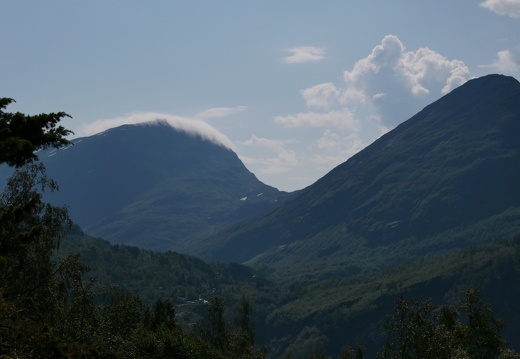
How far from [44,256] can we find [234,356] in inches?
2078

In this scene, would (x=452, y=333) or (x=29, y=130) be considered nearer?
(x=29, y=130)

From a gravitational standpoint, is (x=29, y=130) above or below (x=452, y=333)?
above

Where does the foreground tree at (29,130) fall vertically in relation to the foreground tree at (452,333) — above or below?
above

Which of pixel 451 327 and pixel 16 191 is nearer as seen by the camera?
pixel 16 191

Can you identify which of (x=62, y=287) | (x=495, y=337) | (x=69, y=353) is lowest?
(x=495, y=337)

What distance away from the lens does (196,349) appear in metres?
83.8

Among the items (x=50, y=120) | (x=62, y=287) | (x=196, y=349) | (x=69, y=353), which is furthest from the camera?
(x=196, y=349)

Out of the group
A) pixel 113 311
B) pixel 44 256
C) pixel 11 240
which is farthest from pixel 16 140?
pixel 113 311

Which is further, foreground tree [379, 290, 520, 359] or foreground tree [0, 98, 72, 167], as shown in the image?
foreground tree [379, 290, 520, 359]

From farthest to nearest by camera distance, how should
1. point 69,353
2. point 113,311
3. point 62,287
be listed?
1. point 113,311
2. point 62,287
3. point 69,353

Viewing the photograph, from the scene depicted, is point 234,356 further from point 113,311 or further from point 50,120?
point 50,120

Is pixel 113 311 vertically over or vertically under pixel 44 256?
under

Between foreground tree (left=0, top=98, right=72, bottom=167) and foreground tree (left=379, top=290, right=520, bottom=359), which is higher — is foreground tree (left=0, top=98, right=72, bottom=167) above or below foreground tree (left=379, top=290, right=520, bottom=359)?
above

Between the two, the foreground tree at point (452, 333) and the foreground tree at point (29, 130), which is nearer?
the foreground tree at point (29, 130)
